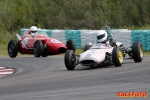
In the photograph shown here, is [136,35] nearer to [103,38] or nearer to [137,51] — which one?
[137,51]

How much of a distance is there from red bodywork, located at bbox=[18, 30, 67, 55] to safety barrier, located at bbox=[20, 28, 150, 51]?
3.70 meters

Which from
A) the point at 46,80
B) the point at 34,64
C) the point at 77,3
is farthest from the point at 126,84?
the point at 77,3

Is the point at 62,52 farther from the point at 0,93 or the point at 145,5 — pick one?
the point at 145,5

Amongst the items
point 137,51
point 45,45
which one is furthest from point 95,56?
point 45,45

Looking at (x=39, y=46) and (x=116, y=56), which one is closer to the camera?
(x=116, y=56)

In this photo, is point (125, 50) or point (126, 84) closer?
point (126, 84)

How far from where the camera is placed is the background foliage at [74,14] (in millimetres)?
40906

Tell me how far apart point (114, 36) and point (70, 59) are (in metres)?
10.2

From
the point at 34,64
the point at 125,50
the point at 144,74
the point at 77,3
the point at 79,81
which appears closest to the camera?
the point at 79,81

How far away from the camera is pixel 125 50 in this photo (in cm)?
1762

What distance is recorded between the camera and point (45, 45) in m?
22.9

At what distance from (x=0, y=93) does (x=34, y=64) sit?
7.50 meters

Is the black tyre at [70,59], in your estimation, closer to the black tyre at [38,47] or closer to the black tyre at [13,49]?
the black tyre at [38,47]

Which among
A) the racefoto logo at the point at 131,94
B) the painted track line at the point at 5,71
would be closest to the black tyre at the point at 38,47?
the painted track line at the point at 5,71
